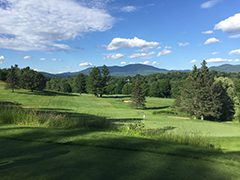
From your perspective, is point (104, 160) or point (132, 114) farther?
point (132, 114)

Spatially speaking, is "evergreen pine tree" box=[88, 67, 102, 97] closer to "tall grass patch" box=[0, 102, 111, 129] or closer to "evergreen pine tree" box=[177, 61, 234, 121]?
"evergreen pine tree" box=[177, 61, 234, 121]

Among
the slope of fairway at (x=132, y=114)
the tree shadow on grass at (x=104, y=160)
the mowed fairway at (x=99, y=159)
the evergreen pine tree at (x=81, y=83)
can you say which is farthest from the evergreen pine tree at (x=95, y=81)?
the tree shadow on grass at (x=104, y=160)

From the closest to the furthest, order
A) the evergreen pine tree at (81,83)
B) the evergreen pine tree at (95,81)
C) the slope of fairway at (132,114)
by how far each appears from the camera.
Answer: the slope of fairway at (132,114) → the evergreen pine tree at (95,81) → the evergreen pine tree at (81,83)

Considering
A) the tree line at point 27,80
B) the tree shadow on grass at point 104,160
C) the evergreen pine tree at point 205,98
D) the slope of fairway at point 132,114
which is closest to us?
the tree shadow on grass at point 104,160


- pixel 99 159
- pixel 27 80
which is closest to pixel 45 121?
pixel 99 159

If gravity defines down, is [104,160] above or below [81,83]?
below

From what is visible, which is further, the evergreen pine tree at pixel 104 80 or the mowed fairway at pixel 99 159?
the evergreen pine tree at pixel 104 80

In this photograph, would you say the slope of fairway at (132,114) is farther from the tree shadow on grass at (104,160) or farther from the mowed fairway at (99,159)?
→ the tree shadow on grass at (104,160)

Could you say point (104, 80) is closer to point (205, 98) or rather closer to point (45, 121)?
point (205, 98)

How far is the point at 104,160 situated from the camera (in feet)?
21.0

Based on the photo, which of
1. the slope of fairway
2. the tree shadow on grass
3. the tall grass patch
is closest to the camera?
the tree shadow on grass

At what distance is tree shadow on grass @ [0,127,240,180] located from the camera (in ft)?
18.0

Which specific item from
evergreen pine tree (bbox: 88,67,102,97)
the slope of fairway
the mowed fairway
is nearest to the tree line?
the slope of fairway

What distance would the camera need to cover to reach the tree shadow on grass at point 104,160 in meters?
5.50
